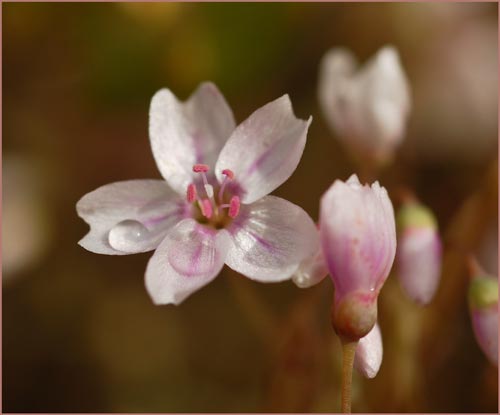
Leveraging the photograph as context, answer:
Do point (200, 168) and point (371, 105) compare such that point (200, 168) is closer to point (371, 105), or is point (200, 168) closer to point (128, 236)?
point (128, 236)

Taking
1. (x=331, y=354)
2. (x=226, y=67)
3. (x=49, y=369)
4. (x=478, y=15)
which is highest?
(x=478, y=15)

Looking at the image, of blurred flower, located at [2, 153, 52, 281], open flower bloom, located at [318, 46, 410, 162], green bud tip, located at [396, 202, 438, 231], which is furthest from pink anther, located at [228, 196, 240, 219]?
blurred flower, located at [2, 153, 52, 281]

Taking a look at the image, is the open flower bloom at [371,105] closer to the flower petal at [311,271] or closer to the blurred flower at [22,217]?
the flower petal at [311,271]

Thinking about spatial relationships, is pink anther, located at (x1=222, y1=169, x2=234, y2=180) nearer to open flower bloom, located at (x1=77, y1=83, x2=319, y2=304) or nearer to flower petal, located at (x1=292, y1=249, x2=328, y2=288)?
open flower bloom, located at (x1=77, y1=83, x2=319, y2=304)

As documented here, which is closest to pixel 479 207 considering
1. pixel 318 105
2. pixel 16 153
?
pixel 318 105

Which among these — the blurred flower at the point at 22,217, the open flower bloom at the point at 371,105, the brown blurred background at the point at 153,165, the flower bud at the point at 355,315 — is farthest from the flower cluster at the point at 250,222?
the blurred flower at the point at 22,217

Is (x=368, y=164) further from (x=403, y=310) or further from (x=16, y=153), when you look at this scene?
(x=16, y=153)
